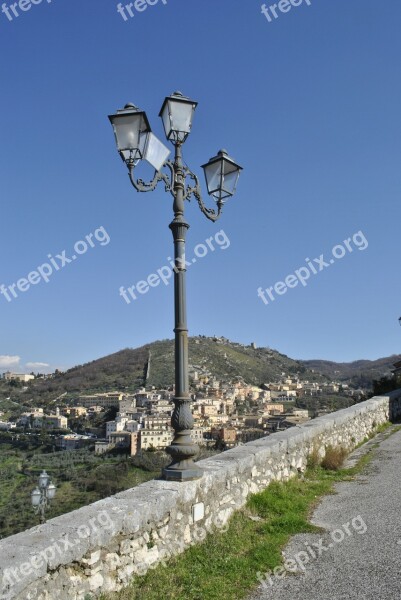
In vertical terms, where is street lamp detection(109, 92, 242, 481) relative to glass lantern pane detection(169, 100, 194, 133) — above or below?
below

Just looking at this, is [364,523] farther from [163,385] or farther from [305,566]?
[163,385]

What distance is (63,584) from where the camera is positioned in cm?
266

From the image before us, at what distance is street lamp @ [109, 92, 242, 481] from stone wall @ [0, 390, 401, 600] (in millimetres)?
303

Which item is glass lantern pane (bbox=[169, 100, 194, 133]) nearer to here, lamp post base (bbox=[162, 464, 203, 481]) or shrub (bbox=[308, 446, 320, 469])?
lamp post base (bbox=[162, 464, 203, 481])

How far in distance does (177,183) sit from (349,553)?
3876mm

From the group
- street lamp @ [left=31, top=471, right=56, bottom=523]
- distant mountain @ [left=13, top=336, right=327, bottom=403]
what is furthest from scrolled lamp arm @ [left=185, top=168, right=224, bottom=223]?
distant mountain @ [left=13, top=336, right=327, bottom=403]

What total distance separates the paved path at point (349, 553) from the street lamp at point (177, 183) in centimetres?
117

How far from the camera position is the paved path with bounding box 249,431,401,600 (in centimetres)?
340

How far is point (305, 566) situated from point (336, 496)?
104 inches

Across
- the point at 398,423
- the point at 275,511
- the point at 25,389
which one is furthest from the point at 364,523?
the point at 25,389

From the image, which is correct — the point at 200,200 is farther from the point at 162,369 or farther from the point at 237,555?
the point at 162,369

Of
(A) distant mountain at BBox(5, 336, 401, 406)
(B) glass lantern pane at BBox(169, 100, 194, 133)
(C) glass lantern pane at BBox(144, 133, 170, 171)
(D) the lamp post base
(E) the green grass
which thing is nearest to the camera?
(E) the green grass

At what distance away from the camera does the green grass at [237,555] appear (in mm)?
3266

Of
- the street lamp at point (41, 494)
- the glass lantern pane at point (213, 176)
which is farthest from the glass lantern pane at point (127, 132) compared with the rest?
the street lamp at point (41, 494)
